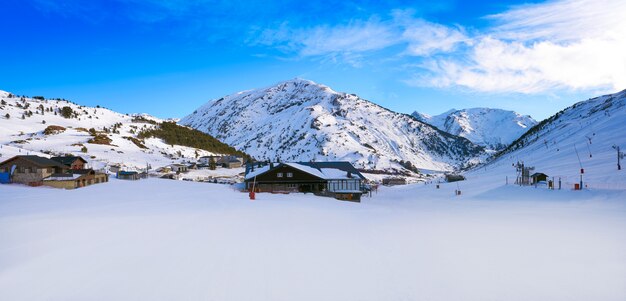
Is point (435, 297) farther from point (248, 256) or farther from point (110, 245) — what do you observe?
point (110, 245)

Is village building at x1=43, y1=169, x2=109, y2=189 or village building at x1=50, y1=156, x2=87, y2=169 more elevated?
village building at x1=50, y1=156, x2=87, y2=169

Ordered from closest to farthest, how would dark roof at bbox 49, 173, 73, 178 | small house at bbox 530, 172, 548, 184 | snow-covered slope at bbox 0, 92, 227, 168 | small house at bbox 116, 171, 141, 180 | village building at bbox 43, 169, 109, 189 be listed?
village building at bbox 43, 169, 109, 189 < dark roof at bbox 49, 173, 73, 178 < small house at bbox 530, 172, 548, 184 < small house at bbox 116, 171, 141, 180 < snow-covered slope at bbox 0, 92, 227, 168

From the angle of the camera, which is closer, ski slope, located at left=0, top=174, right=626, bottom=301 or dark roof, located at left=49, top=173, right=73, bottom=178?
ski slope, located at left=0, top=174, right=626, bottom=301

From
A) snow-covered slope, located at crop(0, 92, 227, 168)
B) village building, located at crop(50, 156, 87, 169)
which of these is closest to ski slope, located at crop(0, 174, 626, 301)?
village building, located at crop(50, 156, 87, 169)

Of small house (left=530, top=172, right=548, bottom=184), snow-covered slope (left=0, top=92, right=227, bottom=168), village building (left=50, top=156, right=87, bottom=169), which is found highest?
snow-covered slope (left=0, top=92, right=227, bottom=168)

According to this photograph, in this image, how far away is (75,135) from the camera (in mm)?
116375

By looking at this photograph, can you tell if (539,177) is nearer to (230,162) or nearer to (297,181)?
(297,181)

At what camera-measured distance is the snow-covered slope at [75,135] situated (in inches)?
3703

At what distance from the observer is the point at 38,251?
12.8 m

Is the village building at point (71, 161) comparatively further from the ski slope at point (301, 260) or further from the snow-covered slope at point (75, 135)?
the ski slope at point (301, 260)

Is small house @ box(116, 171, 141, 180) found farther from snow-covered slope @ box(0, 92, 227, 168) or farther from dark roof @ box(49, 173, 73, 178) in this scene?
snow-covered slope @ box(0, 92, 227, 168)

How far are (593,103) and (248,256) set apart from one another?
173843 millimetres

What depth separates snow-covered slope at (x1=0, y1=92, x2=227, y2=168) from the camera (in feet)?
309

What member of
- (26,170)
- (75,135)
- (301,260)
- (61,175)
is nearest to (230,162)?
(75,135)
